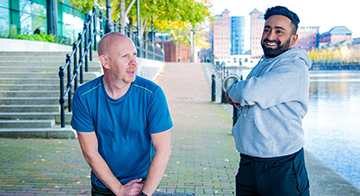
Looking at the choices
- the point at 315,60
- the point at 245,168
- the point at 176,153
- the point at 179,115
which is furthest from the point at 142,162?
the point at 315,60

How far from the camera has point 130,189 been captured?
2.18m

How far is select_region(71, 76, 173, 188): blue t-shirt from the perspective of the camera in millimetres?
2139

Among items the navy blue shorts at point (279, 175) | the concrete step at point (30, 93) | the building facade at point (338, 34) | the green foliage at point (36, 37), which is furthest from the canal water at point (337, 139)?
the building facade at point (338, 34)

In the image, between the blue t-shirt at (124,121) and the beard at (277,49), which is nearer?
the blue t-shirt at (124,121)

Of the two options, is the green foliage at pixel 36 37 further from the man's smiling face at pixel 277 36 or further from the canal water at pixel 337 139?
the man's smiling face at pixel 277 36

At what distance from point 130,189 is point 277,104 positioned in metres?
0.98

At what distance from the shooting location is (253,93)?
86.1 inches

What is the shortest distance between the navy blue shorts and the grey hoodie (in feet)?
0.15

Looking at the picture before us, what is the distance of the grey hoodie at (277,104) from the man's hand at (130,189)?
69 cm

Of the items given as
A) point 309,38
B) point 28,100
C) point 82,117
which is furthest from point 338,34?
point 82,117

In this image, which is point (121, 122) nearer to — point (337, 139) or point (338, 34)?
point (337, 139)

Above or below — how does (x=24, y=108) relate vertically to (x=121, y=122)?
below

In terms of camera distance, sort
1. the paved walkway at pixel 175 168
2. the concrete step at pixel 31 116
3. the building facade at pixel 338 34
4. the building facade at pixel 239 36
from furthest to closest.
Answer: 1. the building facade at pixel 239 36
2. the building facade at pixel 338 34
3. the concrete step at pixel 31 116
4. the paved walkway at pixel 175 168

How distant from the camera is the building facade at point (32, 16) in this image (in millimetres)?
19514
